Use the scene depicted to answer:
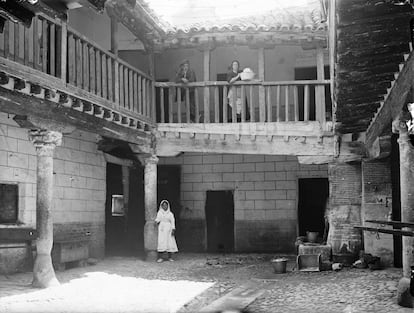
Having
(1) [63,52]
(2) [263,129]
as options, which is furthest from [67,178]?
(2) [263,129]

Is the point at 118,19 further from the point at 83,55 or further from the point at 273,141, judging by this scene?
the point at 273,141

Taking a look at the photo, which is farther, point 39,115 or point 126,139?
point 126,139

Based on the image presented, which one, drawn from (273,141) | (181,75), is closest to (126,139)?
(181,75)

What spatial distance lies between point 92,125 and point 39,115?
5.86 ft

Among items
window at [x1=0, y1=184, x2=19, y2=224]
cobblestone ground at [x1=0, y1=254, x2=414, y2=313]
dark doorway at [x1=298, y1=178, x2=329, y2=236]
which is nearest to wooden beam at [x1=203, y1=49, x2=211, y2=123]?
cobblestone ground at [x1=0, y1=254, x2=414, y2=313]

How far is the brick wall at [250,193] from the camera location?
16172 millimetres

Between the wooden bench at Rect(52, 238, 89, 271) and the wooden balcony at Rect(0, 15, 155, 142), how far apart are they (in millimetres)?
2487

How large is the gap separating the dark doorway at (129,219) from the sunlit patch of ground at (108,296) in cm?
588

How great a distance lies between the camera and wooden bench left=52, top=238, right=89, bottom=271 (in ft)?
37.9

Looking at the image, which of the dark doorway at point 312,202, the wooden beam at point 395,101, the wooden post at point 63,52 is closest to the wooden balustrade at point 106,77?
the wooden post at point 63,52

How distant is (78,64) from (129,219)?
761 centimetres

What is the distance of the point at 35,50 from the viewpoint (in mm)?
8922

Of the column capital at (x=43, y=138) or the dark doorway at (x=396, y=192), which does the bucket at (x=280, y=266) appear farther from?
the column capital at (x=43, y=138)

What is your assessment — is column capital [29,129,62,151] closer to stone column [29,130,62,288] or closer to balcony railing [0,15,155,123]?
stone column [29,130,62,288]
